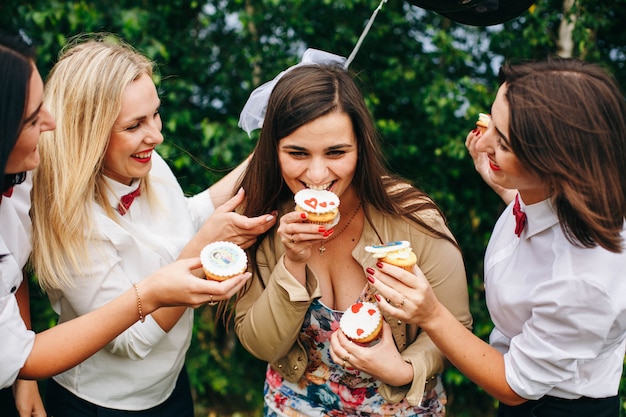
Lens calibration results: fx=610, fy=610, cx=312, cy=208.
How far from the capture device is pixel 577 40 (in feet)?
13.0

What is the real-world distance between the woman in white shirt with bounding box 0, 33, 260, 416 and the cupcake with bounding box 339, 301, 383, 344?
461mm

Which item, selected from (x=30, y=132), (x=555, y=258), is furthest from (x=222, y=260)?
(x=555, y=258)

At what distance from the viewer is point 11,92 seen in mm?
1987

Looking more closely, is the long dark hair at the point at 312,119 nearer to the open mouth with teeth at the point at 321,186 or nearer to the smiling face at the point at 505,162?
the open mouth with teeth at the point at 321,186

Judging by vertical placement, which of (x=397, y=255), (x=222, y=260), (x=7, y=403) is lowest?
(x=7, y=403)

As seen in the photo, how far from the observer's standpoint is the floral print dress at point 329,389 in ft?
8.85

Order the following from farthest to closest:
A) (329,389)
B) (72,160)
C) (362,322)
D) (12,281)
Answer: (329,389)
(72,160)
(362,322)
(12,281)

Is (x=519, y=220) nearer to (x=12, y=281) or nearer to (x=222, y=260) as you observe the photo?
(x=222, y=260)

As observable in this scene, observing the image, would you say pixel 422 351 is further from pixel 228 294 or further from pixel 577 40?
pixel 577 40

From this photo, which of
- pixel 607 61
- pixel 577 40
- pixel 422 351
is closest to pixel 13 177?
pixel 422 351

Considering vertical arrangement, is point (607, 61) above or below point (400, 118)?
above

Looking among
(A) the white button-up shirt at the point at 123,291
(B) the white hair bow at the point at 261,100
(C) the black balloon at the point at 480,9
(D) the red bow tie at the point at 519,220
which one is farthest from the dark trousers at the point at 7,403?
(C) the black balloon at the point at 480,9

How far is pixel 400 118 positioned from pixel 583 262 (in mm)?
2820

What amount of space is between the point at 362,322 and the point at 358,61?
8.77 ft
